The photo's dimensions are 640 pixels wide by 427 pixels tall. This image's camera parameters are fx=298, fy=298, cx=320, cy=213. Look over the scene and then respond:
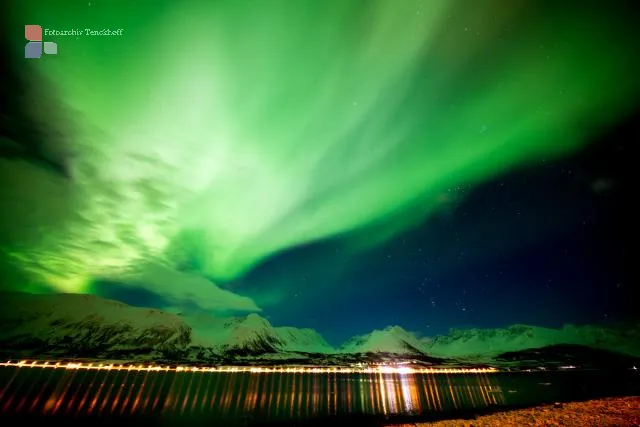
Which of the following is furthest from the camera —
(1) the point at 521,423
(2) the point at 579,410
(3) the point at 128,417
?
(3) the point at 128,417

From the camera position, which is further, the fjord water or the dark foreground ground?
the fjord water

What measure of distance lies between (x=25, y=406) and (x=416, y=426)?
131840mm

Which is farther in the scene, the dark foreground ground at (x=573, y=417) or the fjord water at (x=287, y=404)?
the fjord water at (x=287, y=404)

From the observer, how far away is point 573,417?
1784 cm

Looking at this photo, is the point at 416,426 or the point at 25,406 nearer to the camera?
the point at 416,426

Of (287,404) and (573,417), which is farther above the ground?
(287,404)

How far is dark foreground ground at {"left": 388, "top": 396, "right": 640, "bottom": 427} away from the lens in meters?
16.5

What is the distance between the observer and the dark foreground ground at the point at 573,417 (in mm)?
16467

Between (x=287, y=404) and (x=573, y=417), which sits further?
(x=287, y=404)

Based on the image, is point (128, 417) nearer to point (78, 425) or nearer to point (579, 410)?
point (78, 425)

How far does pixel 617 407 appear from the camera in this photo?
20.3m

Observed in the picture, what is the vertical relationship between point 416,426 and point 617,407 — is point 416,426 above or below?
below

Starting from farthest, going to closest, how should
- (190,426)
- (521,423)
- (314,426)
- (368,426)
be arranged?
(190,426) < (314,426) < (368,426) < (521,423)

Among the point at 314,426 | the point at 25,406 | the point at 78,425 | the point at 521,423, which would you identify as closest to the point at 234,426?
the point at 314,426
